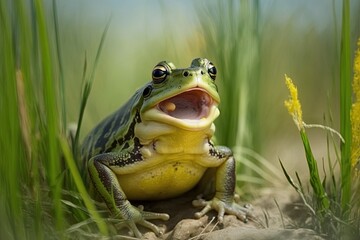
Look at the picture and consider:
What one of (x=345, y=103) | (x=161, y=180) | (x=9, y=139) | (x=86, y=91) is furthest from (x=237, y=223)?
(x=9, y=139)

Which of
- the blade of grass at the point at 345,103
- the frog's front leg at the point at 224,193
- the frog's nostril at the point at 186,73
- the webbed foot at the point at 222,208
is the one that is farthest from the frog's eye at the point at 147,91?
the blade of grass at the point at 345,103

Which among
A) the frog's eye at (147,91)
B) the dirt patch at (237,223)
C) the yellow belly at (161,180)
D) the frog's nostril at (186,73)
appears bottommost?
the dirt patch at (237,223)

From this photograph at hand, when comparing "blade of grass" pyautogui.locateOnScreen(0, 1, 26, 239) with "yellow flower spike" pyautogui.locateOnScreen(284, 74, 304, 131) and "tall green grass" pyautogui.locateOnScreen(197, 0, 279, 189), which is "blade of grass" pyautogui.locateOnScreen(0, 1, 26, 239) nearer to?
"yellow flower spike" pyautogui.locateOnScreen(284, 74, 304, 131)

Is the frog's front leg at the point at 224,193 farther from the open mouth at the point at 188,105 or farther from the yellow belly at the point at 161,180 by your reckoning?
the open mouth at the point at 188,105

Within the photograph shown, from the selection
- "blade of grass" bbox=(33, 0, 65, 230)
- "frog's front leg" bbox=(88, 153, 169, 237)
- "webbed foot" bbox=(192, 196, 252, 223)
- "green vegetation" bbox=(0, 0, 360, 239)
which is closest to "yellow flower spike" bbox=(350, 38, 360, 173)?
"green vegetation" bbox=(0, 0, 360, 239)

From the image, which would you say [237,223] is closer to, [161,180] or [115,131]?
[161,180]

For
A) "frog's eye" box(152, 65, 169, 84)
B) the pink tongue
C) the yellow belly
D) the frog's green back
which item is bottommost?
the yellow belly
